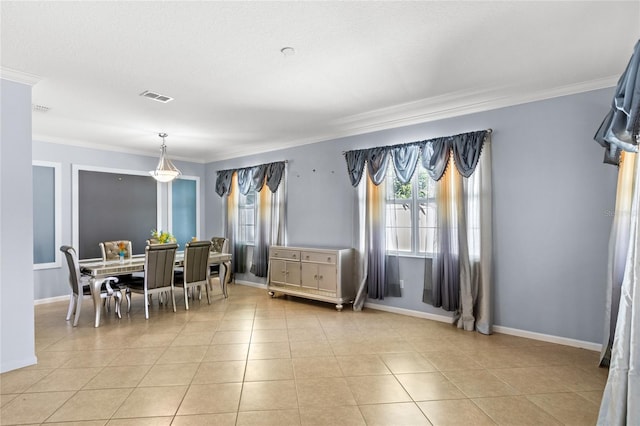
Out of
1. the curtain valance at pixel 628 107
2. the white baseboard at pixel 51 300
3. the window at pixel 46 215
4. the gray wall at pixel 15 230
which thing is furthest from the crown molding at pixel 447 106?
the white baseboard at pixel 51 300

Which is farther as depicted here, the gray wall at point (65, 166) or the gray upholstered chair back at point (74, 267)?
the gray wall at point (65, 166)

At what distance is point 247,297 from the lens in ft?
18.4

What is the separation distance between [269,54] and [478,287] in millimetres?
3292

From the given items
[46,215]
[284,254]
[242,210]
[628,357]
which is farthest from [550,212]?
[46,215]

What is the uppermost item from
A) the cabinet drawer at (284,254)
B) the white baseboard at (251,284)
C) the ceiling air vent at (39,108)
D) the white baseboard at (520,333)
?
the ceiling air vent at (39,108)

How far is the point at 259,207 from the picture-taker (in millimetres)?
6312

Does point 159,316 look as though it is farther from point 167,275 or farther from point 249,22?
point 249,22

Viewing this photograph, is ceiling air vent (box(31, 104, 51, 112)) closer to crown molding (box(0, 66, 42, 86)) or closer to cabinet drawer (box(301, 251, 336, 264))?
crown molding (box(0, 66, 42, 86))

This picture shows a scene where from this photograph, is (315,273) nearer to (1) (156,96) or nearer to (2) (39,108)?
(1) (156,96)

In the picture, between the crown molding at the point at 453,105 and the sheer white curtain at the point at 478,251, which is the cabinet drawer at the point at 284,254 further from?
the sheer white curtain at the point at 478,251

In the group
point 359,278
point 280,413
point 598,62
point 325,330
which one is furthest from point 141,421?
point 598,62

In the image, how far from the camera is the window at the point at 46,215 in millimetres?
5230

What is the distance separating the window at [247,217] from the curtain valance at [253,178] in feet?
0.66

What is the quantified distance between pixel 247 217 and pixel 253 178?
0.84m
